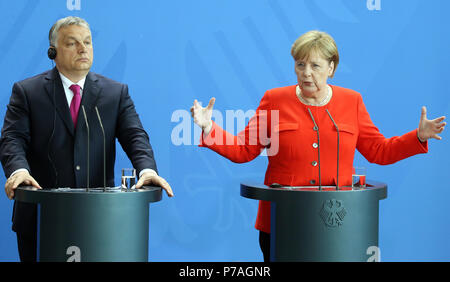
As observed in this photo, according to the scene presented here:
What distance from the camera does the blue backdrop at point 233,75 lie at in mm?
4363

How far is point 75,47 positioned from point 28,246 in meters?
0.94

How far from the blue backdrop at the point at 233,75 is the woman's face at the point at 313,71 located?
1.44 m

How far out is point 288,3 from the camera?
4.54 m

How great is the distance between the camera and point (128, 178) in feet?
9.49

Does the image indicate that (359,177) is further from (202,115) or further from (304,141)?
(202,115)

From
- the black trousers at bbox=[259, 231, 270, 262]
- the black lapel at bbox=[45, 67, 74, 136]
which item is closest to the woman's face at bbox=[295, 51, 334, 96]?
the black trousers at bbox=[259, 231, 270, 262]

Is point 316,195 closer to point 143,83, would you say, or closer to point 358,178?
point 358,178

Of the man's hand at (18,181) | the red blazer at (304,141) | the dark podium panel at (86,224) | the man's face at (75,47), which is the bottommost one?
the dark podium panel at (86,224)

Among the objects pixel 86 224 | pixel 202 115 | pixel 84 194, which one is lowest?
pixel 86 224

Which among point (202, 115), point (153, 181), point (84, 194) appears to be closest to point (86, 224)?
point (84, 194)

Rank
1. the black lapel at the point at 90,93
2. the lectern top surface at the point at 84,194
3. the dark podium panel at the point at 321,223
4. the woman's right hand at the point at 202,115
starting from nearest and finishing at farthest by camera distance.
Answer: the lectern top surface at the point at 84,194, the dark podium panel at the point at 321,223, the woman's right hand at the point at 202,115, the black lapel at the point at 90,93

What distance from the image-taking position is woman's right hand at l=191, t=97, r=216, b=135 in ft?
9.97

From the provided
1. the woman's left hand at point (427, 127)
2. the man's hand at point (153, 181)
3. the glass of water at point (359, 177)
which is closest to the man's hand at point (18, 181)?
the man's hand at point (153, 181)

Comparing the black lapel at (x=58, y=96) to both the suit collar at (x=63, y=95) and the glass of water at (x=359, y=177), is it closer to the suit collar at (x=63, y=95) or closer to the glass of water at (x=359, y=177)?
the suit collar at (x=63, y=95)
